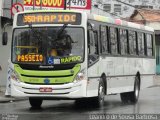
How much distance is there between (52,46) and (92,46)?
1.29m

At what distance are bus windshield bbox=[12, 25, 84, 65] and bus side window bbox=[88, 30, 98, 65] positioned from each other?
0.35m

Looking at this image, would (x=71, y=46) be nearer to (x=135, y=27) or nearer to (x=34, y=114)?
(x=34, y=114)

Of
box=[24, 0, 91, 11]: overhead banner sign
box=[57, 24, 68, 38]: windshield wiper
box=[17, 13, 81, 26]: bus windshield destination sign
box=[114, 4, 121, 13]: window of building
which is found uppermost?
box=[114, 4, 121, 13]: window of building

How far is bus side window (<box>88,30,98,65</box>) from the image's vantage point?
1738 cm

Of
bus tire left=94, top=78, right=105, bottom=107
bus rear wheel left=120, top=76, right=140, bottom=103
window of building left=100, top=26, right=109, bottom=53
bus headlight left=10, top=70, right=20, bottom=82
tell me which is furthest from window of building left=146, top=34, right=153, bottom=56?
bus headlight left=10, top=70, right=20, bottom=82

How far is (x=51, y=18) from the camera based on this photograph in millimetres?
17422

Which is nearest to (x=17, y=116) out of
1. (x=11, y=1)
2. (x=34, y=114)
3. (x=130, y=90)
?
(x=34, y=114)

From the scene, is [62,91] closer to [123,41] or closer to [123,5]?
[123,41]

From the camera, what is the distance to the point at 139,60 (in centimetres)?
2281

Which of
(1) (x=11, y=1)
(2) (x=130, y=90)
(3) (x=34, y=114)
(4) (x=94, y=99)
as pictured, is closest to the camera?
(3) (x=34, y=114)

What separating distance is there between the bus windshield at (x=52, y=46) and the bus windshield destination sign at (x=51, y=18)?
191 mm

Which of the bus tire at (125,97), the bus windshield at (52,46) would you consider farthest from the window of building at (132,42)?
the bus windshield at (52,46)

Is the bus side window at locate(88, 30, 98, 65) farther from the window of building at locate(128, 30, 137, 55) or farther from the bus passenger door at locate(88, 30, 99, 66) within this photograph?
the window of building at locate(128, 30, 137, 55)

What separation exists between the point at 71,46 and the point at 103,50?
1810 millimetres
